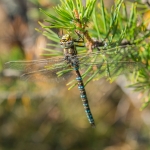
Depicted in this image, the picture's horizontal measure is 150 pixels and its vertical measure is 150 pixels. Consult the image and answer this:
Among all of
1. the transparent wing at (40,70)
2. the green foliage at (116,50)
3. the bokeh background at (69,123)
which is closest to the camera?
the green foliage at (116,50)

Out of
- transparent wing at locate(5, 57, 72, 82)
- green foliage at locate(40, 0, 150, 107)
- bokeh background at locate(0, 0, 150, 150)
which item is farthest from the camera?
bokeh background at locate(0, 0, 150, 150)

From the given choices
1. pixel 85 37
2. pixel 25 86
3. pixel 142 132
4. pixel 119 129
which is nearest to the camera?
pixel 85 37

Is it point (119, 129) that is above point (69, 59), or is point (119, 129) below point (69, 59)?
below

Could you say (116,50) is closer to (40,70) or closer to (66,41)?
(66,41)

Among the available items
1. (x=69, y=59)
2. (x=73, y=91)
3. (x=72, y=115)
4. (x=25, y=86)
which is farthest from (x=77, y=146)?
(x=69, y=59)

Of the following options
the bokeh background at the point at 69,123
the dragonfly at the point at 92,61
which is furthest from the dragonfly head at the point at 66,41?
the bokeh background at the point at 69,123

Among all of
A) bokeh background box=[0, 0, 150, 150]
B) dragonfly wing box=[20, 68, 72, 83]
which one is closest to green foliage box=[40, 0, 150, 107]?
dragonfly wing box=[20, 68, 72, 83]

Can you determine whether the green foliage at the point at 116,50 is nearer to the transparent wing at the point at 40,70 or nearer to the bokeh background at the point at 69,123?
the transparent wing at the point at 40,70

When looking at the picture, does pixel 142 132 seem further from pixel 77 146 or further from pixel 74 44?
pixel 74 44

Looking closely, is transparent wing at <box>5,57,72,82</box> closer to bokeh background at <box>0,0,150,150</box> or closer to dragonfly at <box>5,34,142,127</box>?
dragonfly at <box>5,34,142,127</box>

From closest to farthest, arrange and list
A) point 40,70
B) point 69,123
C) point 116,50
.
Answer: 1. point 116,50
2. point 40,70
3. point 69,123

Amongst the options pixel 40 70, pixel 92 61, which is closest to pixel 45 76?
Answer: pixel 40 70
